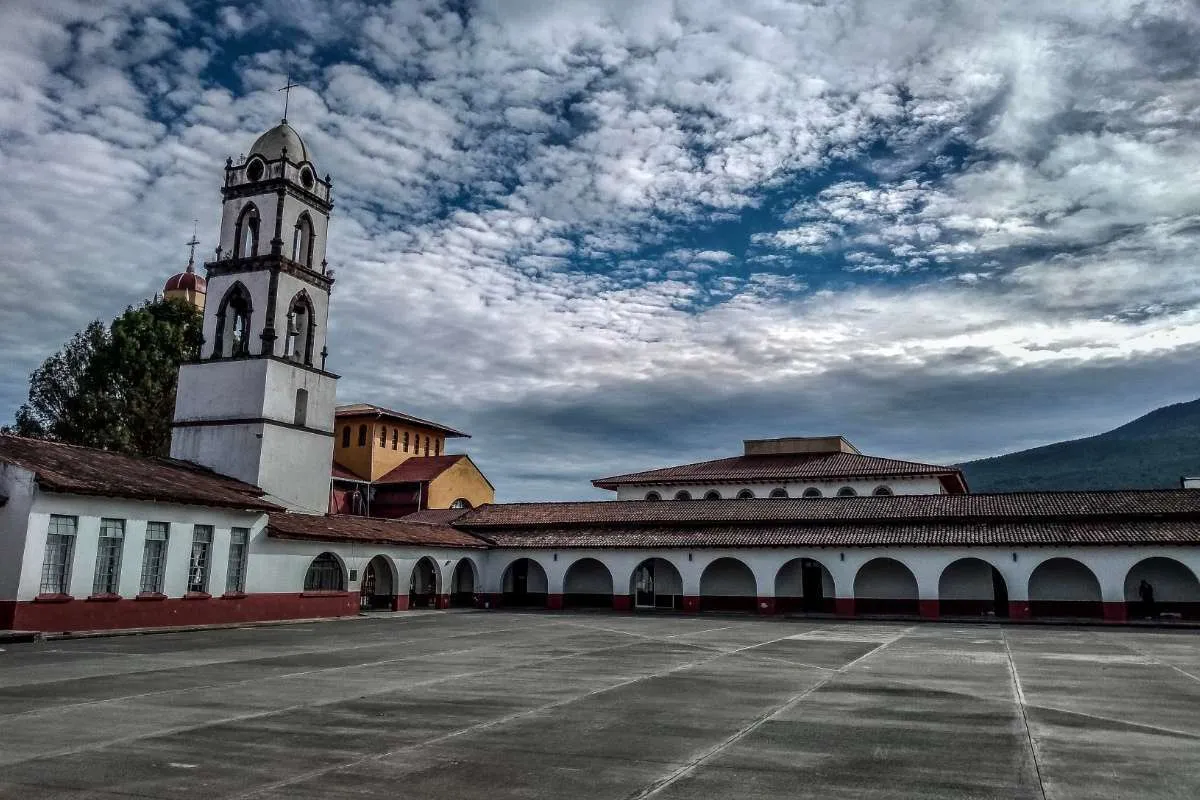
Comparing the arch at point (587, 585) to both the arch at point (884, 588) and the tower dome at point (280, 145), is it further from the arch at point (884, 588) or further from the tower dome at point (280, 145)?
the tower dome at point (280, 145)

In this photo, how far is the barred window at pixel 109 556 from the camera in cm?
2248

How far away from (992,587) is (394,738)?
30.8 meters

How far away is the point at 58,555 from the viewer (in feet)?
71.1

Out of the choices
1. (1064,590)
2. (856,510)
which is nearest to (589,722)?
(1064,590)

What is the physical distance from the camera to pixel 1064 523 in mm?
33312

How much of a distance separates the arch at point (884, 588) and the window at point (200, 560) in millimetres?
23480

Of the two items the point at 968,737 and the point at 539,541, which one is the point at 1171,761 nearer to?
the point at 968,737

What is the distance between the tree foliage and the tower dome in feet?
36.2

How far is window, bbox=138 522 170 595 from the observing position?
23875 millimetres

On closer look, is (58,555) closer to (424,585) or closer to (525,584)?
(424,585)

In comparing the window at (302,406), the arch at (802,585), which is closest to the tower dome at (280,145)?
the window at (302,406)

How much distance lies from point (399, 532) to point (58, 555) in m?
14.5

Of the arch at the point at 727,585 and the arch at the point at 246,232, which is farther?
the arch at the point at 727,585

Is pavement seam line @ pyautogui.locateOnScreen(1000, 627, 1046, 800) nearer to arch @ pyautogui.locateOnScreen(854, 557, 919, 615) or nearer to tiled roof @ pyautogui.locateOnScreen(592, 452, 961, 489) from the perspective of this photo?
arch @ pyautogui.locateOnScreen(854, 557, 919, 615)
